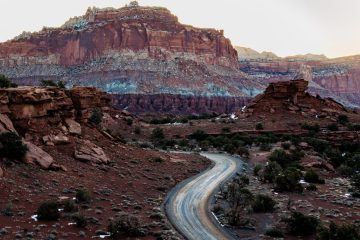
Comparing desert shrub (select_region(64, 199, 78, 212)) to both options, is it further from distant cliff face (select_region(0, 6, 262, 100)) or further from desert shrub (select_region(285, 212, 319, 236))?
distant cliff face (select_region(0, 6, 262, 100))

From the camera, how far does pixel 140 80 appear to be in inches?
5684

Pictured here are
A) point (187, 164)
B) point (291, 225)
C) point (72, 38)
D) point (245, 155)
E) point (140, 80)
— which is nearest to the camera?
point (291, 225)

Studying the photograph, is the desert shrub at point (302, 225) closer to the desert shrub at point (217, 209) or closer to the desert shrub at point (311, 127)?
the desert shrub at point (217, 209)

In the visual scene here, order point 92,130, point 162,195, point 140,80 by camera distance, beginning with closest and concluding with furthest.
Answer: point 162,195
point 92,130
point 140,80

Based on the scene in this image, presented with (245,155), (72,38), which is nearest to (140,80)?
(72,38)

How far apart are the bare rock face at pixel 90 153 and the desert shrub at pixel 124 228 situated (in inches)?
434

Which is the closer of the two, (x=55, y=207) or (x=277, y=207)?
(x=55, y=207)

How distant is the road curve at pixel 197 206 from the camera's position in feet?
69.6

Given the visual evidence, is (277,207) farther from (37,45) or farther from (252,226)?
(37,45)

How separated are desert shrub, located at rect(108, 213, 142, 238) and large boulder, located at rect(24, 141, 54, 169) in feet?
27.2

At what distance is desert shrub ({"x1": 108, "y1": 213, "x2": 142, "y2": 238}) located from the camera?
1888 centimetres

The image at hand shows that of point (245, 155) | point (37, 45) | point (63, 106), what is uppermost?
point (37, 45)

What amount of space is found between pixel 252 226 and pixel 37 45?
164m

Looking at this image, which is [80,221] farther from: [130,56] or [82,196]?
[130,56]
